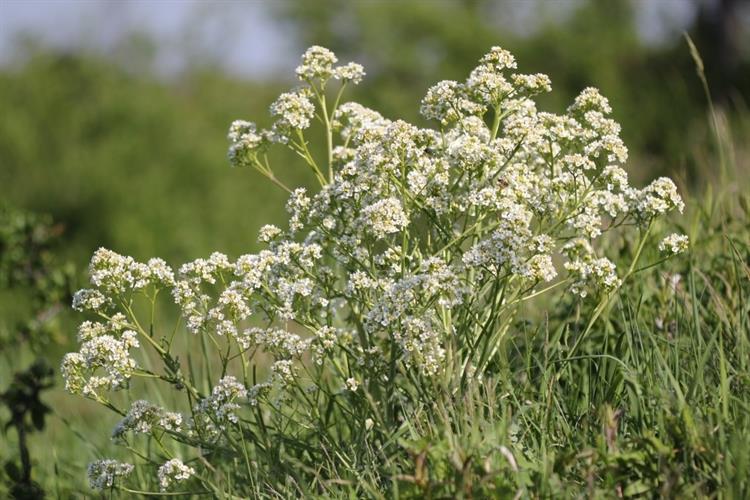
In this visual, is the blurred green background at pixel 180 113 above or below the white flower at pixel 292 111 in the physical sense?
above

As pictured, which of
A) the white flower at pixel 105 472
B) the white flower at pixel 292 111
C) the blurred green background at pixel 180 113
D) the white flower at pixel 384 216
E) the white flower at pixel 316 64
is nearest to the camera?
the white flower at pixel 384 216

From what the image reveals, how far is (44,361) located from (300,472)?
1515 mm

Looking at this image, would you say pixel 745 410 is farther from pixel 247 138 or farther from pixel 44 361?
pixel 44 361

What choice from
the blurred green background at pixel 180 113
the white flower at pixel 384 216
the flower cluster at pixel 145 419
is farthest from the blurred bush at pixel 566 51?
the flower cluster at pixel 145 419

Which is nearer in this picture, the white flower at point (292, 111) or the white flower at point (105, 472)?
the white flower at point (105, 472)

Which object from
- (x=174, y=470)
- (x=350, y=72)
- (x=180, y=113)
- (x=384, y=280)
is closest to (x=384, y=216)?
(x=384, y=280)

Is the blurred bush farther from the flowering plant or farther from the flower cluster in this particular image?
the flower cluster

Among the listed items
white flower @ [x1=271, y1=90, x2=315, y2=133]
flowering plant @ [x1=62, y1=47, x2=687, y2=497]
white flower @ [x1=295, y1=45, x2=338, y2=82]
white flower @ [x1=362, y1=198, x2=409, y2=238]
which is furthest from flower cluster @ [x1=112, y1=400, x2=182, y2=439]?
white flower @ [x1=295, y1=45, x2=338, y2=82]

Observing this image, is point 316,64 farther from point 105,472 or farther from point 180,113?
point 180,113

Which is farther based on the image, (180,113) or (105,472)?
(180,113)

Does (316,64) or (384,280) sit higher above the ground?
(316,64)

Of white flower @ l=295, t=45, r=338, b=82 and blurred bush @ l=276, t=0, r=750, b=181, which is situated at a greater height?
blurred bush @ l=276, t=0, r=750, b=181

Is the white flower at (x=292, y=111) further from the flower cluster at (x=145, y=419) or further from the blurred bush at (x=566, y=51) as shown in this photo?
the blurred bush at (x=566, y=51)

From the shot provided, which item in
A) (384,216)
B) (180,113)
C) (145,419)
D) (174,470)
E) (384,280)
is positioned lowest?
(174,470)
